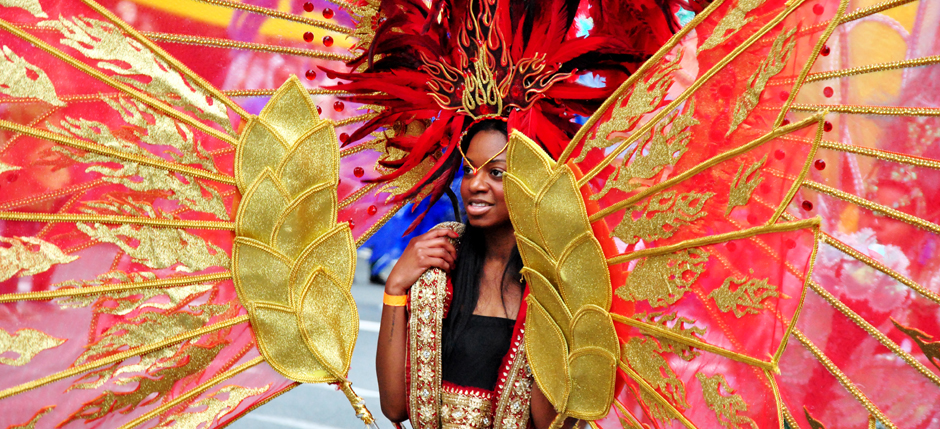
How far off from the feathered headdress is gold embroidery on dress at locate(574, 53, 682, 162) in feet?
0.63

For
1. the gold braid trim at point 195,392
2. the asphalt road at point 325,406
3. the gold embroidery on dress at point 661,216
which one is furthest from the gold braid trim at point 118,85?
the asphalt road at point 325,406

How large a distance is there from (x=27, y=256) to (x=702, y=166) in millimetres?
1219

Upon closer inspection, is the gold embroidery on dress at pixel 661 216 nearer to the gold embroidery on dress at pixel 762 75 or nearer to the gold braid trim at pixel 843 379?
the gold embroidery on dress at pixel 762 75

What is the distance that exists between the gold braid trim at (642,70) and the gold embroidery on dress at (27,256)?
963 millimetres

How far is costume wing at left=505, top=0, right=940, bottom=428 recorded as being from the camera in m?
1.16

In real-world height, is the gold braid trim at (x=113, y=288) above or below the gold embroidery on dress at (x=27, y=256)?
below

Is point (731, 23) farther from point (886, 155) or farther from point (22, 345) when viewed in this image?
point (22, 345)

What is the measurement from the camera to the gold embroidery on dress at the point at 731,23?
3.91 feet

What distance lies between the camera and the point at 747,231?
117 centimetres

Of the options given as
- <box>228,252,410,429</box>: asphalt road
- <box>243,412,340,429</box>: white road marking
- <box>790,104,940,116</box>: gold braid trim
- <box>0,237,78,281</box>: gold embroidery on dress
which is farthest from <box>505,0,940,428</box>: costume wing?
<box>243,412,340,429</box>: white road marking

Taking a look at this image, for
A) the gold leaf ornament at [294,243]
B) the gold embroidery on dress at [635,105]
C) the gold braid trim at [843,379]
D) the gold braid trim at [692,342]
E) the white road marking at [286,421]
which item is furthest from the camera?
the white road marking at [286,421]

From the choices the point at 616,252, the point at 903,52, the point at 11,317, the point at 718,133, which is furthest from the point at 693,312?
the point at 11,317

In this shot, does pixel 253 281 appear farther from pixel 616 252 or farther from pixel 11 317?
pixel 616 252

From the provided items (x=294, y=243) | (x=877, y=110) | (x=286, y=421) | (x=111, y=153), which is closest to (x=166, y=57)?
(x=111, y=153)
